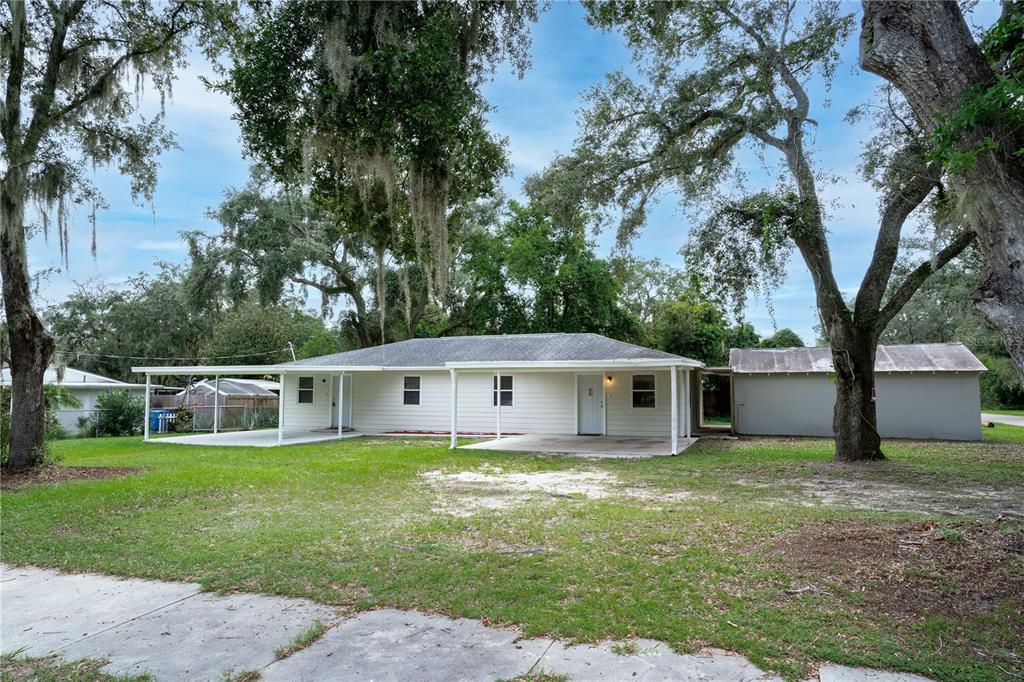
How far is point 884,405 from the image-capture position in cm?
1719

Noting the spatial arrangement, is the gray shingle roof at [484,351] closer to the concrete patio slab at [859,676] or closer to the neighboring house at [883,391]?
the neighboring house at [883,391]

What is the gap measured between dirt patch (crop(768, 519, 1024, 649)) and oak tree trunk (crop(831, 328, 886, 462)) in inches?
215

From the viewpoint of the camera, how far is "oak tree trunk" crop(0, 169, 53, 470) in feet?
31.4

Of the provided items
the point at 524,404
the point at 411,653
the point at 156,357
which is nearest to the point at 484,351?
the point at 524,404

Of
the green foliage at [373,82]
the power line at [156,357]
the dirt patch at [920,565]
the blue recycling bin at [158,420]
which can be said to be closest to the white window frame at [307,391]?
the blue recycling bin at [158,420]

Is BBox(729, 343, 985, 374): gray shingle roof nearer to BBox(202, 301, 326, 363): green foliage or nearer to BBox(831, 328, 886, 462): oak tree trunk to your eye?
BBox(831, 328, 886, 462): oak tree trunk

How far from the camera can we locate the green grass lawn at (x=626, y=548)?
366 centimetres

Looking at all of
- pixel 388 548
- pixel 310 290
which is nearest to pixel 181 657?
pixel 388 548

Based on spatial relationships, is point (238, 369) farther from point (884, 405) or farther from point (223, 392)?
point (884, 405)

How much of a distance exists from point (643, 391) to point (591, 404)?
5.17 ft

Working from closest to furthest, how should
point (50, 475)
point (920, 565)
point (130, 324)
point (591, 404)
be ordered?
point (920, 565)
point (50, 475)
point (591, 404)
point (130, 324)

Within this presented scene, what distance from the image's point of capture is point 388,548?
546 cm

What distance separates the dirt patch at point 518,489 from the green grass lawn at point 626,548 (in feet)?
0.23

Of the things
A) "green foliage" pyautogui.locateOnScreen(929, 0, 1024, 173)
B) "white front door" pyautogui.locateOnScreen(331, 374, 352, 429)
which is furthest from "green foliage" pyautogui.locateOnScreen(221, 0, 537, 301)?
"white front door" pyautogui.locateOnScreen(331, 374, 352, 429)
